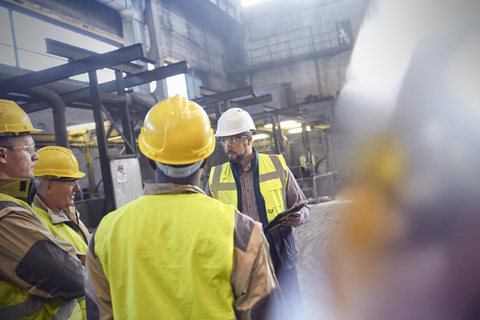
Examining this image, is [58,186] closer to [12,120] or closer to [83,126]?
[12,120]

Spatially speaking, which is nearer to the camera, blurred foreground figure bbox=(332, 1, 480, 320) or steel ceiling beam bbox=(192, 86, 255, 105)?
blurred foreground figure bbox=(332, 1, 480, 320)

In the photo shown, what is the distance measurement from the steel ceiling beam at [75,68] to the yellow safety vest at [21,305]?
4833mm

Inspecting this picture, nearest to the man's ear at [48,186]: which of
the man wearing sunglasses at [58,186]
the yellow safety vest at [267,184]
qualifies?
the man wearing sunglasses at [58,186]

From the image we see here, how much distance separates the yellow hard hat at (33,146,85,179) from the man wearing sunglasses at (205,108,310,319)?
1.12m

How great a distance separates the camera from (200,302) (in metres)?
1.16

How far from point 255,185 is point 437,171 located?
1.35 meters

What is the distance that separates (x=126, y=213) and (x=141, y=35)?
14.3 metres

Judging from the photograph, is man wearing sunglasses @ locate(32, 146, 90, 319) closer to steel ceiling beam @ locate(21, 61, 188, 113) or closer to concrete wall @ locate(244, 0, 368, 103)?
steel ceiling beam @ locate(21, 61, 188, 113)

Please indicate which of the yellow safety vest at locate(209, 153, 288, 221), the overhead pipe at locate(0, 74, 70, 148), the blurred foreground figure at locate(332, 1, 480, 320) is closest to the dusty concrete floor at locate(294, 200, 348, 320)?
the blurred foreground figure at locate(332, 1, 480, 320)

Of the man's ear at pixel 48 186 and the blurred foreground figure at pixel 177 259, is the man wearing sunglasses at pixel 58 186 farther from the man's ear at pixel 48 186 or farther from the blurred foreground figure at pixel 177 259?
the blurred foreground figure at pixel 177 259

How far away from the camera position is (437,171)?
6.72 ft

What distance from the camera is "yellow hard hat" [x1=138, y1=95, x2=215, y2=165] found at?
1293mm

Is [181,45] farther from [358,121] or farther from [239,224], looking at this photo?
[239,224]

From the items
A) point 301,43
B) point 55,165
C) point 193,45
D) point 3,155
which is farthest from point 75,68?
point 301,43
